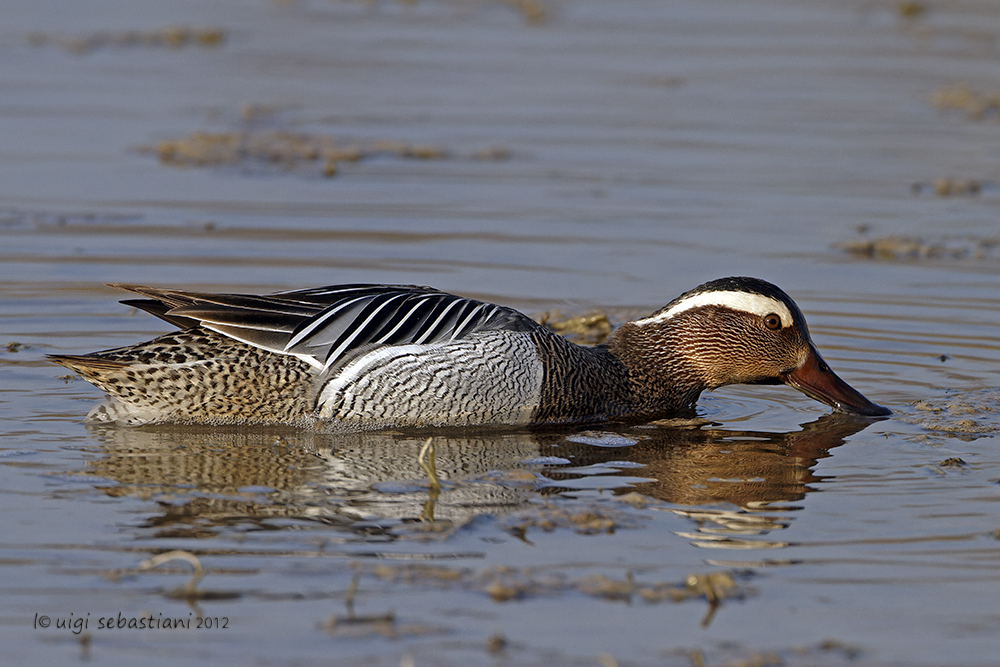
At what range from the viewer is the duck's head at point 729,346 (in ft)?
24.7

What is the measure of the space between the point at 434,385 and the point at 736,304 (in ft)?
5.39

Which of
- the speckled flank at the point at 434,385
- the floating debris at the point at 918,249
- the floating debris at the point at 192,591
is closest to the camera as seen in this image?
the floating debris at the point at 192,591

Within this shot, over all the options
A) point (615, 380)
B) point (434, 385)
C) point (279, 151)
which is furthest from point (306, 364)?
point (279, 151)

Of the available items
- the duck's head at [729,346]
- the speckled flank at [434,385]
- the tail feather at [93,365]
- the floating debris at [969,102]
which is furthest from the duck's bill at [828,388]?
the floating debris at [969,102]

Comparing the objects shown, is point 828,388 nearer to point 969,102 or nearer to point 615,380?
point 615,380

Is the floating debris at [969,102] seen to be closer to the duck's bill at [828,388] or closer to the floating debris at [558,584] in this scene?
the duck's bill at [828,388]

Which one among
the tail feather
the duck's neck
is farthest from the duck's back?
the duck's neck

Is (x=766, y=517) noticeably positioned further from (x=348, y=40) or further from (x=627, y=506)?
(x=348, y=40)

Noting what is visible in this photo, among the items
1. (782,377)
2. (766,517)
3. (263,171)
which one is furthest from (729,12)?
(766,517)

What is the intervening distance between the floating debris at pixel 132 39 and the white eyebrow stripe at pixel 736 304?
9524 millimetres

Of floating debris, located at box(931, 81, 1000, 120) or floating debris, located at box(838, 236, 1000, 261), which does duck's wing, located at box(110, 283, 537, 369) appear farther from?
floating debris, located at box(931, 81, 1000, 120)

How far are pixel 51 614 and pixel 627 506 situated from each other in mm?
2254

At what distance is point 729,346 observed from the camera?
25.0 feet

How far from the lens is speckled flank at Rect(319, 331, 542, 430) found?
6.94 m
